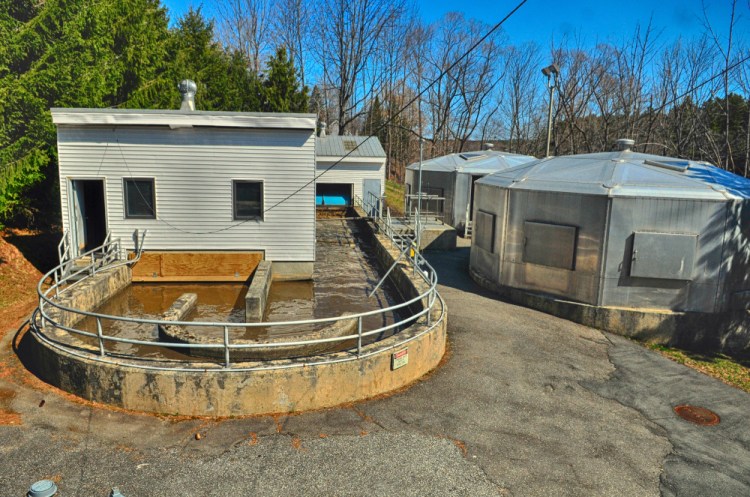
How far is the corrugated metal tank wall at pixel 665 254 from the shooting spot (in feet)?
38.2

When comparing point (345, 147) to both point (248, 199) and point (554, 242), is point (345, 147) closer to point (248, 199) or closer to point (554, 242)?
point (248, 199)

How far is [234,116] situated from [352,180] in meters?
15.0

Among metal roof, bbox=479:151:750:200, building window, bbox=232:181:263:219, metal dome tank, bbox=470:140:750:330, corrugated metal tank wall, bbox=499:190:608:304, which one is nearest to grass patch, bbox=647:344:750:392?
metal dome tank, bbox=470:140:750:330

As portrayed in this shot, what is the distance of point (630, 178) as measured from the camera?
1236 cm

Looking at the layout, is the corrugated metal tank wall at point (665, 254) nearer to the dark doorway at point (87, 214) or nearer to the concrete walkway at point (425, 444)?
the concrete walkway at point (425, 444)

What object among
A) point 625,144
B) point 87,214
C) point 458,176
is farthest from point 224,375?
point 458,176

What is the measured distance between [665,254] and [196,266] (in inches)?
471

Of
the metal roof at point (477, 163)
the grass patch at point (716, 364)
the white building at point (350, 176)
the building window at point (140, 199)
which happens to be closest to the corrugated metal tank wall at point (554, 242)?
the grass patch at point (716, 364)

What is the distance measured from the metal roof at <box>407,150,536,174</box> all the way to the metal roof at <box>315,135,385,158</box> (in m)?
3.03

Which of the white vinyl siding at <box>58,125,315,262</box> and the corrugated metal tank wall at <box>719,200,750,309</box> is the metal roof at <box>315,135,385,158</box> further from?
the corrugated metal tank wall at <box>719,200,750,309</box>

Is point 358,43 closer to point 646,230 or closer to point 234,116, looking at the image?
point 234,116

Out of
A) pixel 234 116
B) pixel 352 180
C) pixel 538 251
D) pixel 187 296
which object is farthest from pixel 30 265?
pixel 352 180

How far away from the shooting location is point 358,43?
46062mm

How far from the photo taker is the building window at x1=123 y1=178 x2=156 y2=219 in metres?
14.0
